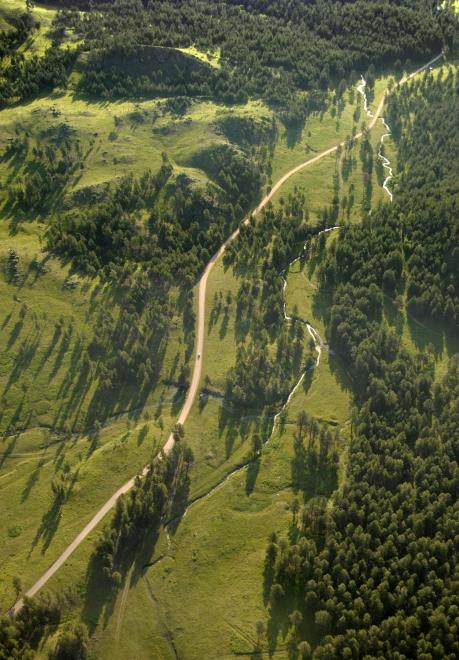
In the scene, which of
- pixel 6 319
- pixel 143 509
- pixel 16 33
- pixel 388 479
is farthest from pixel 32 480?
pixel 16 33

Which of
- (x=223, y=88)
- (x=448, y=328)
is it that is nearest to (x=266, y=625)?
(x=448, y=328)

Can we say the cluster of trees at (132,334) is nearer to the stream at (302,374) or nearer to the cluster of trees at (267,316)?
the cluster of trees at (267,316)

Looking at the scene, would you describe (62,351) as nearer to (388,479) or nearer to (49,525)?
(49,525)

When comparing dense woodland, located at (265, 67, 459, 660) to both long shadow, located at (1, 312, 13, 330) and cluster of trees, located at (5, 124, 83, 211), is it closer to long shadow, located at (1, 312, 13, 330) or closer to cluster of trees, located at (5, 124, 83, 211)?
long shadow, located at (1, 312, 13, 330)

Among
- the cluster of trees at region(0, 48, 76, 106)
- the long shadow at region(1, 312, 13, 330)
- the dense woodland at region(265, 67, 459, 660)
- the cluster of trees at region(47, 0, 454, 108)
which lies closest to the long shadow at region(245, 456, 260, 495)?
the dense woodland at region(265, 67, 459, 660)

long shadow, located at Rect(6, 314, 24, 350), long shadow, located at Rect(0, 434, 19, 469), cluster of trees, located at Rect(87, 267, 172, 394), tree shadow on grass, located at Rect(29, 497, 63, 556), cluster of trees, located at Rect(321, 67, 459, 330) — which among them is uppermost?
cluster of trees, located at Rect(321, 67, 459, 330)
